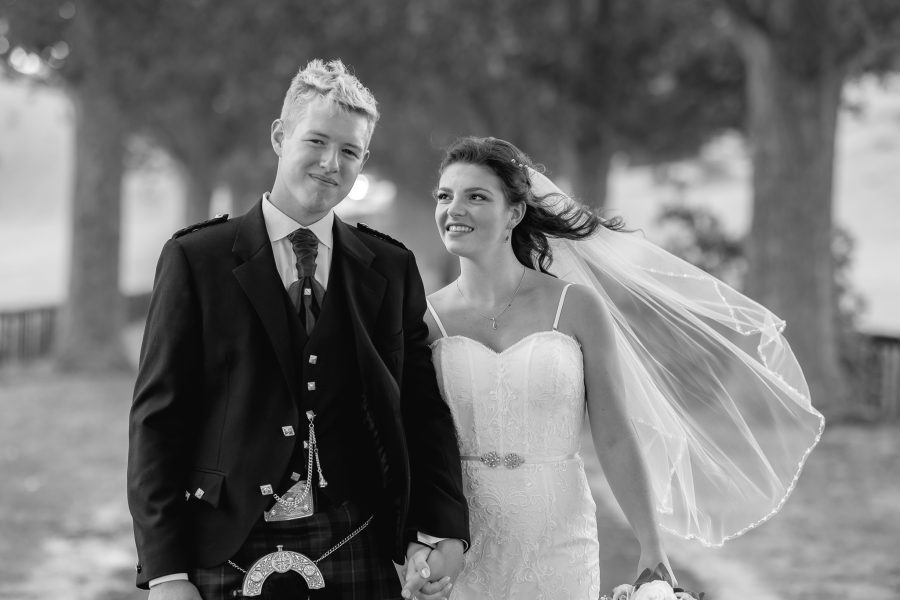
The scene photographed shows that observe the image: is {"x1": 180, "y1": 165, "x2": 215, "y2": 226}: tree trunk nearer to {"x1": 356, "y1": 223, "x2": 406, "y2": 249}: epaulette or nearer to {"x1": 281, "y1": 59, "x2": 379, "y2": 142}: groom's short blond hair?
{"x1": 356, "y1": 223, "x2": 406, "y2": 249}: epaulette

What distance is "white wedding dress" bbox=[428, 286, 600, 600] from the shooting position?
4188 millimetres

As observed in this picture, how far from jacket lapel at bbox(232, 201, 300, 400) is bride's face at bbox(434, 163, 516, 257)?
2.87 ft

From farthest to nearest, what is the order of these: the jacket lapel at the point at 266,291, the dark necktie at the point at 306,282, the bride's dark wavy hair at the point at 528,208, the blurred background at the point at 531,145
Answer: the blurred background at the point at 531,145, the bride's dark wavy hair at the point at 528,208, the dark necktie at the point at 306,282, the jacket lapel at the point at 266,291

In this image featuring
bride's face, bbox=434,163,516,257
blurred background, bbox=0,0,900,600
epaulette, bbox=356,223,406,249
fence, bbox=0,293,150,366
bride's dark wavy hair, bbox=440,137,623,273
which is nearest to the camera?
epaulette, bbox=356,223,406,249

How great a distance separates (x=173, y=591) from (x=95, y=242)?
1618 cm

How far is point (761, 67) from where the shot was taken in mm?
13359

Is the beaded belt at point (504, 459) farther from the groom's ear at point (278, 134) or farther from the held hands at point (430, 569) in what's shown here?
the groom's ear at point (278, 134)

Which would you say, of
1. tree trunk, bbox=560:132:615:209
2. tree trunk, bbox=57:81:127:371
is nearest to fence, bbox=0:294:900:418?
tree trunk, bbox=57:81:127:371

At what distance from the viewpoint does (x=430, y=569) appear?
11.4ft

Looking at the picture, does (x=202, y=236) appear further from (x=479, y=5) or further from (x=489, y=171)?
→ (x=479, y=5)

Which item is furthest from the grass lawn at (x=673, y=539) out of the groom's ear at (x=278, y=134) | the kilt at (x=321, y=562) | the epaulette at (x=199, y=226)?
the groom's ear at (x=278, y=134)

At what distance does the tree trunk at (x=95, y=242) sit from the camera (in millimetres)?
18266

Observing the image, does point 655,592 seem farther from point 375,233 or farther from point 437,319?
point 375,233

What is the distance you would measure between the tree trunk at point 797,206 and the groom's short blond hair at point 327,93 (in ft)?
34.7
